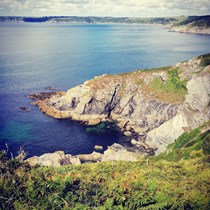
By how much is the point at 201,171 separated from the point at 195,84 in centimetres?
3532

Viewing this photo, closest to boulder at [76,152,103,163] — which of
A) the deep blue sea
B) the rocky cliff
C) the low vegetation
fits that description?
the deep blue sea

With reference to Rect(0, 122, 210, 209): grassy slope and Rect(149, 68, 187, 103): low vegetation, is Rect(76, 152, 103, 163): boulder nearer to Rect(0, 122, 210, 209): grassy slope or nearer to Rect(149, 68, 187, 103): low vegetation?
Rect(0, 122, 210, 209): grassy slope

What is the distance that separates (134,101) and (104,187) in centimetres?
5182

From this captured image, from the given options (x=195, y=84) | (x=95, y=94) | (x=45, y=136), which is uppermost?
(x=195, y=84)

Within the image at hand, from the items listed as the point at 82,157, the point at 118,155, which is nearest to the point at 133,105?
the point at 118,155

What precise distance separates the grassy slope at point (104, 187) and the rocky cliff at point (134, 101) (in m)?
32.7

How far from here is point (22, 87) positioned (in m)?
97.7

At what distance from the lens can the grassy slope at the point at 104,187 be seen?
990 inches

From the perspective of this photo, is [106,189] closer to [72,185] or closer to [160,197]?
[72,185]

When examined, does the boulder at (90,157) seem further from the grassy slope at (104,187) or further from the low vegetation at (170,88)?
the low vegetation at (170,88)

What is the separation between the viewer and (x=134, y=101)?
78.6 metres

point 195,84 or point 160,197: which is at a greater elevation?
Answer: point 195,84

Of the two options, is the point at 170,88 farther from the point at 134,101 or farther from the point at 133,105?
the point at 133,105

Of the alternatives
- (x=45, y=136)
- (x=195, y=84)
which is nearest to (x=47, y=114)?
(x=45, y=136)
